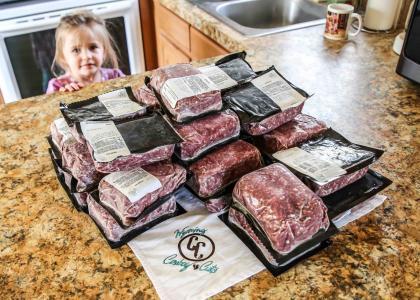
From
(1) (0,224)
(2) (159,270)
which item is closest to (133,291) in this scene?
(2) (159,270)

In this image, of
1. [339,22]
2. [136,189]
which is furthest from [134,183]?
[339,22]

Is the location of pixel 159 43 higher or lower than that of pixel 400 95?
lower

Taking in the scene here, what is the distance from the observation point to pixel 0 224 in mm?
715

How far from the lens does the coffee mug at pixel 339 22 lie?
1.40 meters

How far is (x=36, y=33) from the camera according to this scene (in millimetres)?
2008

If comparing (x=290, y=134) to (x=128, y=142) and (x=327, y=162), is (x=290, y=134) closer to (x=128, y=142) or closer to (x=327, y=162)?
(x=327, y=162)

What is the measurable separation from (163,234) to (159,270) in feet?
0.24

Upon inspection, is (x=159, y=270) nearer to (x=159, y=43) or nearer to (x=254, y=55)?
(x=254, y=55)

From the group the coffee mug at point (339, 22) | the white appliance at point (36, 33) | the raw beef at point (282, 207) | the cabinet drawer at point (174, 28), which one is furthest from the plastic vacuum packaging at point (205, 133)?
the white appliance at point (36, 33)

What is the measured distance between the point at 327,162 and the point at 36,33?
1770 mm

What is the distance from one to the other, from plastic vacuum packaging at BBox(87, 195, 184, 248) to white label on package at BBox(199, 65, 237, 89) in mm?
275

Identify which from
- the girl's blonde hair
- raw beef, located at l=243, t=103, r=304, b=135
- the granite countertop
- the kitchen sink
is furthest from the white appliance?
raw beef, located at l=243, t=103, r=304, b=135

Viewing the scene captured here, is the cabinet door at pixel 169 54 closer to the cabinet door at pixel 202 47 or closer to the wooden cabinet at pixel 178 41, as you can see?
the wooden cabinet at pixel 178 41

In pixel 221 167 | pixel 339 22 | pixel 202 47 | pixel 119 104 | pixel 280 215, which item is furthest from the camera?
pixel 202 47
